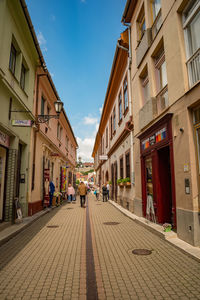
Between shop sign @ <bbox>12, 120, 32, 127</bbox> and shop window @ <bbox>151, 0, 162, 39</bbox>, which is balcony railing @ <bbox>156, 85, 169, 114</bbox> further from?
shop sign @ <bbox>12, 120, 32, 127</bbox>

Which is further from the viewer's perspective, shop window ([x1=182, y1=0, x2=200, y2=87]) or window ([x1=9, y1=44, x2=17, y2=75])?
window ([x1=9, y1=44, x2=17, y2=75])

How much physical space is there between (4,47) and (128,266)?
25.0ft

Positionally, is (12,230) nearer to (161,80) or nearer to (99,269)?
(99,269)

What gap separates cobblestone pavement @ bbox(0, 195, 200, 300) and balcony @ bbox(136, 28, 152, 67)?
742 cm

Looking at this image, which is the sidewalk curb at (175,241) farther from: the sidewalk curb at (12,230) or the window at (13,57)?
the window at (13,57)

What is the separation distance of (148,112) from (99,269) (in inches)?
253

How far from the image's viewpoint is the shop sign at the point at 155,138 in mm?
7564

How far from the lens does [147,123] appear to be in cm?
915

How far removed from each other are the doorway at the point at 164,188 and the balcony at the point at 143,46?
4.47 m

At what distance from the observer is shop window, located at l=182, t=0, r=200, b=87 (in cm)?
586

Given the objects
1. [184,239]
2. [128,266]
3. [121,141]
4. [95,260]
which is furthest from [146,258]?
[121,141]

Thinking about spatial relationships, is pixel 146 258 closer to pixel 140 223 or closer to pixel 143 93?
pixel 140 223

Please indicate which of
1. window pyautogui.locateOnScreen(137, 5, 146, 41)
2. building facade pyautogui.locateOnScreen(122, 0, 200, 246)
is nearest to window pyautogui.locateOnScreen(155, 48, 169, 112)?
building facade pyautogui.locateOnScreen(122, 0, 200, 246)

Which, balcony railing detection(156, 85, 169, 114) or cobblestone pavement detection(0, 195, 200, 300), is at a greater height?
balcony railing detection(156, 85, 169, 114)
